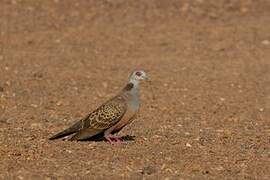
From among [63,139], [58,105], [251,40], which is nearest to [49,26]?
[251,40]

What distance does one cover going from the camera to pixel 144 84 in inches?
691

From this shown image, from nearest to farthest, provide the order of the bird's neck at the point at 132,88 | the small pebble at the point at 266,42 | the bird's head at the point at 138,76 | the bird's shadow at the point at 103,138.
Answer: the bird's neck at the point at 132,88 < the bird's shadow at the point at 103,138 < the bird's head at the point at 138,76 < the small pebble at the point at 266,42

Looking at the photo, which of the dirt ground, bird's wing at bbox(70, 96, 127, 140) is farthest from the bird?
the dirt ground

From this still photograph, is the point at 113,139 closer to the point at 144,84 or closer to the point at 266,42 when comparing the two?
the point at 144,84

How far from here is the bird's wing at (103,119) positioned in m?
10.9

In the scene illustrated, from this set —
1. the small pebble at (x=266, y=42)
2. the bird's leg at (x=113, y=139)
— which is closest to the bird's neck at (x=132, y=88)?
the bird's leg at (x=113, y=139)

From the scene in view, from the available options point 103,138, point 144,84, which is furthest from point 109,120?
point 144,84

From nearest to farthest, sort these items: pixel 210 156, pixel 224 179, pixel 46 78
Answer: pixel 224 179 < pixel 210 156 < pixel 46 78

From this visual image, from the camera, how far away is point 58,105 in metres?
15.1

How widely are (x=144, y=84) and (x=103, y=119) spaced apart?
6690 millimetres

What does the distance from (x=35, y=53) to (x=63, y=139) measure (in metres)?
9.08

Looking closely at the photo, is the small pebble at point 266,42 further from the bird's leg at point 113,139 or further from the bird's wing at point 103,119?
the bird's wing at point 103,119

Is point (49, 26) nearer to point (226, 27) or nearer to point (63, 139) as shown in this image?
point (226, 27)

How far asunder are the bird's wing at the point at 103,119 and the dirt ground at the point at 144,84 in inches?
6.8
